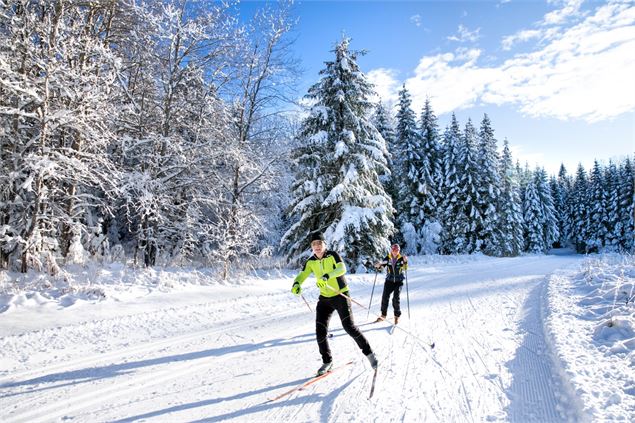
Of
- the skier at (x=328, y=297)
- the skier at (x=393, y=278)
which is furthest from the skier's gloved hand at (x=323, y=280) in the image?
the skier at (x=393, y=278)

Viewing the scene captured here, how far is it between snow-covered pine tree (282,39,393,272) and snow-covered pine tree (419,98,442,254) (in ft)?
46.0

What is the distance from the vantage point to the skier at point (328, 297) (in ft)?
17.1

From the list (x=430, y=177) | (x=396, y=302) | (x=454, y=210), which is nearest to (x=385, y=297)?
(x=396, y=302)

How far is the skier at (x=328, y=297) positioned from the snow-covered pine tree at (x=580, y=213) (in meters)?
62.9

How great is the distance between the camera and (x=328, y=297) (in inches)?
213

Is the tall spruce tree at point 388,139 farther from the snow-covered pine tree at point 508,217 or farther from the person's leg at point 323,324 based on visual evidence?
the person's leg at point 323,324

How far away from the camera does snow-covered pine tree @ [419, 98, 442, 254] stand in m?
29.7

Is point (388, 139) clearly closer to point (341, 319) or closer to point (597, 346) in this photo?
point (597, 346)

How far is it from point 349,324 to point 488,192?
33.8 meters

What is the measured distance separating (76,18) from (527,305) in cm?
1631

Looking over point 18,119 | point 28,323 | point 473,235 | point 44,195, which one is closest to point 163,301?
point 28,323

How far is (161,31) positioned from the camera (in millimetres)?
12086

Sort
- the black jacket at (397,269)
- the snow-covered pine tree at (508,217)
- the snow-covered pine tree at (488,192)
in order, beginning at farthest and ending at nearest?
the snow-covered pine tree at (508,217) < the snow-covered pine tree at (488,192) < the black jacket at (397,269)

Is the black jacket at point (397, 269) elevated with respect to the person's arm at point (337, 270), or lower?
lower
